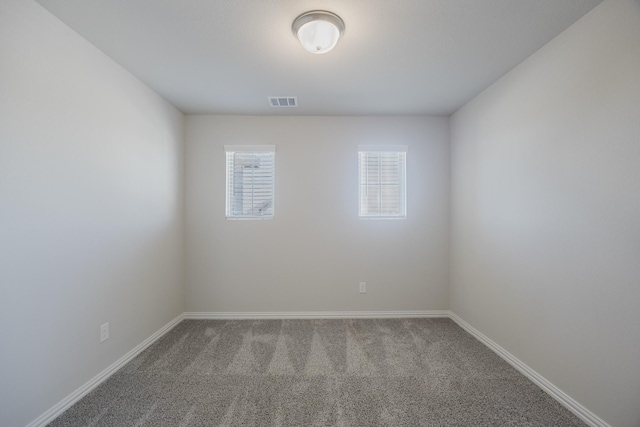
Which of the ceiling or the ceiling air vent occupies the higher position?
the ceiling

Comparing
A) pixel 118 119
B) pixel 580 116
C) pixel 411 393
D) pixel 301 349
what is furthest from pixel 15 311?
pixel 580 116

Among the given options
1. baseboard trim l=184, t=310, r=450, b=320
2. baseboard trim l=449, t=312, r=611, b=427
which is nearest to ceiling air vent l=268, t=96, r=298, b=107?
baseboard trim l=184, t=310, r=450, b=320

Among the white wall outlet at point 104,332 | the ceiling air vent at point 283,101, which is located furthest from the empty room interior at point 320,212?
the ceiling air vent at point 283,101

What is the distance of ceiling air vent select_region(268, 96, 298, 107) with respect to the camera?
274cm

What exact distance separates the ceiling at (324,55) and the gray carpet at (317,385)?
2599 mm

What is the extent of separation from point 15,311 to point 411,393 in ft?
8.41

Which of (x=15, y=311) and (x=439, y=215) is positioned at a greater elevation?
(x=439, y=215)

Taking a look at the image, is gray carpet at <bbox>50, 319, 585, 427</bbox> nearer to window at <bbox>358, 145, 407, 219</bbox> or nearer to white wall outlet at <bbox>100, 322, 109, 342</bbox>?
white wall outlet at <bbox>100, 322, 109, 342</bbox>

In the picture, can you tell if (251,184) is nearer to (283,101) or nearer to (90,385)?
(283,101)

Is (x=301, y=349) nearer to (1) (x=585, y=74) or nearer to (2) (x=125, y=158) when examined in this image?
(2) (x=125, y=158)

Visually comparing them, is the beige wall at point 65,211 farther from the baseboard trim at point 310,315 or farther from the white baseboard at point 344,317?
the baseboard trim at point 310,315

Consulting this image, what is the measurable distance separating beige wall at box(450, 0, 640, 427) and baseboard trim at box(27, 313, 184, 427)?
3.42 meters

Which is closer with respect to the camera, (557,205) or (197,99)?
(557,205)

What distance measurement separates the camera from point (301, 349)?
246cm
